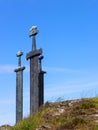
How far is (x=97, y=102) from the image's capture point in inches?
579

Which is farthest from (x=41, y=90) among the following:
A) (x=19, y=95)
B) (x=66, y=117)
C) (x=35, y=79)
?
(x=66, y=117)

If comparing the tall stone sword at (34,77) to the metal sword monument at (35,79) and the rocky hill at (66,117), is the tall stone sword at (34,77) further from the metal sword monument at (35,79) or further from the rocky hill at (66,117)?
the rocky hill at (66,117)

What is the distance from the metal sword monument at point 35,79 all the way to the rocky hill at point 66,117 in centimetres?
307

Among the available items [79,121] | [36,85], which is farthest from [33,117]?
[36,85]

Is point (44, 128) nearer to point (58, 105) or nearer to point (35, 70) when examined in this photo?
point (58, 105)

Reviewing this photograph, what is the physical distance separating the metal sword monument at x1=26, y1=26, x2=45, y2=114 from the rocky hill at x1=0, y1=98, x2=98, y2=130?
3.07 meters

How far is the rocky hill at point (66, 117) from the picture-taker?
13123 mm

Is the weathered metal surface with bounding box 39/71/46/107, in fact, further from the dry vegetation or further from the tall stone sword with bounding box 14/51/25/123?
the dry vegetation

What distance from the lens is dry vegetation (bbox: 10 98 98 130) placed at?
13.1 meters

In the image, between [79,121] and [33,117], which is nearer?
[79,121]

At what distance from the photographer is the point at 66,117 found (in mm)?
14164

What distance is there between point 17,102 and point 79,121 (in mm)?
7884

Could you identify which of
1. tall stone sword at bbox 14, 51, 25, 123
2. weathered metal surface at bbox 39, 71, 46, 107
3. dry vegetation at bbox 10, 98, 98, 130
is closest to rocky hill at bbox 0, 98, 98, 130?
dry vegetation at bbox 10, 98, 98, 130

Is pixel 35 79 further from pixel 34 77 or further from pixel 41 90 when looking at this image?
pixel 41 90
